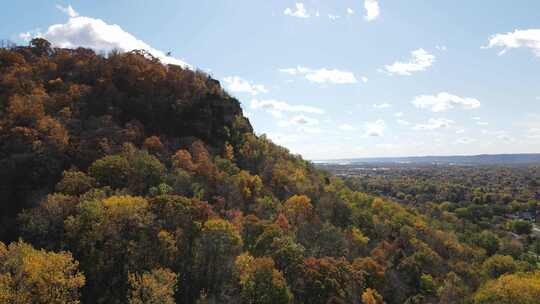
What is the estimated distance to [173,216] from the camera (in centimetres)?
6594

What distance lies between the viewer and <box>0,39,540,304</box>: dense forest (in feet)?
188

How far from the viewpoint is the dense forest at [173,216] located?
57250 millimetres

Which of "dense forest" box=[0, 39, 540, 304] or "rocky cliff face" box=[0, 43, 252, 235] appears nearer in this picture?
"dense forest" box=[0, 39, 540, 304]

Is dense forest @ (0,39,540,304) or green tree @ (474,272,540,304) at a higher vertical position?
dense forest @ (0,39,540,304)

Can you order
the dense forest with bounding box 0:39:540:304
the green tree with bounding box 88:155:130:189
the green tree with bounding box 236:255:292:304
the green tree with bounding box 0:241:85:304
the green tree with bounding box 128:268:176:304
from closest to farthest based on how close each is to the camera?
the green tree with bounding box 0:241:85:304, the green tree with bounding box 128:268:176:304, the dense forest with bounding box 0:39:540:304, the green tree with bounding box 236:255:292:304, the green tree with bounding box 88:155:130:189

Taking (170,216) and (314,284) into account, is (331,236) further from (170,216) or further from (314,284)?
(170,216)

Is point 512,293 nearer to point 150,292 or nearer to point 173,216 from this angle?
point 173,216

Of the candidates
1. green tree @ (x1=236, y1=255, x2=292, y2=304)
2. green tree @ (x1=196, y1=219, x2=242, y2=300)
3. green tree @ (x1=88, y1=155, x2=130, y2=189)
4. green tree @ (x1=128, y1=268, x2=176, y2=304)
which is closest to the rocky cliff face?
green tree @ (x1=88, y1=155, x2=130, y2=189)

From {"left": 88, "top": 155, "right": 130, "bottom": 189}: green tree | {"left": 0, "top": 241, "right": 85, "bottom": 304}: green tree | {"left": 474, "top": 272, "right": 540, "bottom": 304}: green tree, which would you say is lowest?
{"left": 474, "top": 272, "right": 540, "bottom": 304}: green tree

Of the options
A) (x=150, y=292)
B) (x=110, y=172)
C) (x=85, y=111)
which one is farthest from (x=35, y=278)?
(x=85, y=111)

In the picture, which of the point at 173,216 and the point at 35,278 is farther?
the point at 173,216

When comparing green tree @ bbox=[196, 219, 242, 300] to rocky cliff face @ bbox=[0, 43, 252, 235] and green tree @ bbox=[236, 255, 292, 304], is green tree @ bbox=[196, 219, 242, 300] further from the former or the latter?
rocky cliff face @ bbox=[0, 43, 252, 235]

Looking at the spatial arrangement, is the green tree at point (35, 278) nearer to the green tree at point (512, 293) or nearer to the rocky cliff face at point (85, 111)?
the rocky cliff face at point (85, 111)

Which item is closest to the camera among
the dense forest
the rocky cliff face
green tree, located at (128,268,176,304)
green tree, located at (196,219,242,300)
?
green tree, located at (128,268,176,304)
